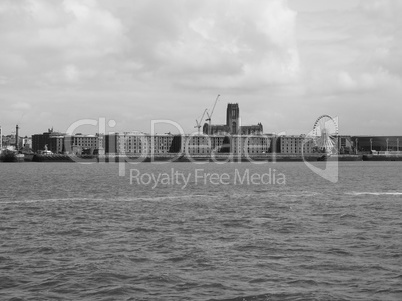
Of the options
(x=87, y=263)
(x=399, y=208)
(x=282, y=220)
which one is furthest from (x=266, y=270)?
(x=399, y=208)

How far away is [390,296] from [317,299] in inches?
103

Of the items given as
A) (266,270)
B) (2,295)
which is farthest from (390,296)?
(2,295)

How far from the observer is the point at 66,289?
72.7ft

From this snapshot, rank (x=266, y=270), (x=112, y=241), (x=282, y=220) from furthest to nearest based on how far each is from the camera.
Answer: (x=282, y=220) < (x=112, y=241) < (x=266, y=270)

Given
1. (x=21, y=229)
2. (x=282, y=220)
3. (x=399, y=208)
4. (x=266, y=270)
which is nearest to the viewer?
(x=266, y=270)

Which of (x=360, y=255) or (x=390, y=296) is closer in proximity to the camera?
(x=390, y=296)

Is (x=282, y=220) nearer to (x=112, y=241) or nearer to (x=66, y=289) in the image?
(x=112, y=241)

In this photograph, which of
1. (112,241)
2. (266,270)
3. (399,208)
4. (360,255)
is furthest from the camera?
(399,208)

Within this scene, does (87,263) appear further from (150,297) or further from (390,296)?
(390,296)

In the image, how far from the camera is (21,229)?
35938 mm

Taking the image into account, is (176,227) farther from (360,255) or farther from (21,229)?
(360,255)

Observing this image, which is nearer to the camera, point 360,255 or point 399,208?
point 360,255

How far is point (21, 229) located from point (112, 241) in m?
7.26

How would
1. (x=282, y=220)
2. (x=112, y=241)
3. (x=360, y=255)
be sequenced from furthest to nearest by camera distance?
(x=282, y=220) → (x=112, y=241) → (x=360, y=255)
